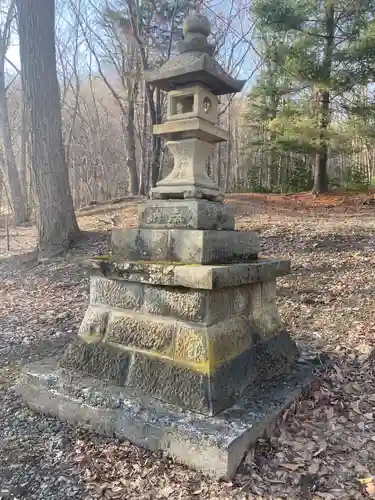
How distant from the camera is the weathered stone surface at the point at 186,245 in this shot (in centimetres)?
283

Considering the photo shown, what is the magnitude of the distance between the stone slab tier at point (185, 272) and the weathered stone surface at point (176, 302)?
0.28ft

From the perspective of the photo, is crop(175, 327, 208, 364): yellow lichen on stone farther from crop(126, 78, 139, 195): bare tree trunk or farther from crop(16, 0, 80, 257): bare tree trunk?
crop(126, 78, 139, 195): bare tree trunk

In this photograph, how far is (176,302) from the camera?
2791 mm

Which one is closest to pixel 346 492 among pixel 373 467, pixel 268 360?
pixel 373 467

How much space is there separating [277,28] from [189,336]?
446 inches

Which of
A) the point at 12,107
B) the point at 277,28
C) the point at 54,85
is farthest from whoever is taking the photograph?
the point at 12,107

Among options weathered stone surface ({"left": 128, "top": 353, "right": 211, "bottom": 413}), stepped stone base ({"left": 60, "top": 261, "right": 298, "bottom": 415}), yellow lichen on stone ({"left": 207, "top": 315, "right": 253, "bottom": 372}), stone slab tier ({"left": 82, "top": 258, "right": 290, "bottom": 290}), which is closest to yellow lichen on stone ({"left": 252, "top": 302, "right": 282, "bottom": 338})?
stepped stone base ({"left": 60, "top": 261, "right": 298, "bottom": 415})

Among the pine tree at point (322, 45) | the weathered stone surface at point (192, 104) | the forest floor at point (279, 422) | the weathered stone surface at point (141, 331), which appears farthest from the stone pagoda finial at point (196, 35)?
the pine tree at point (322, 45)

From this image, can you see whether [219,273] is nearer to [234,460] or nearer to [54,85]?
[234,460]

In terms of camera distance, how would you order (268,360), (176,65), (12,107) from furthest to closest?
1. (12,107)
2. (268,360)
3. (176,65)

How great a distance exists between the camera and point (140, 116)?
19.6m

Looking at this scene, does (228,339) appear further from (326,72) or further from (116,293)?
(326,72)

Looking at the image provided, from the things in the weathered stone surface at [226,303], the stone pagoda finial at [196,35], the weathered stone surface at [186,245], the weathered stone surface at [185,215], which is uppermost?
the stone pagoda finial at [196,35]

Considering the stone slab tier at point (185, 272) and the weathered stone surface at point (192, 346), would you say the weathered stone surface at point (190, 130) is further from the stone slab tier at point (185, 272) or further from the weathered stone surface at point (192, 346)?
the weathered stone surface at point (192, 346)
